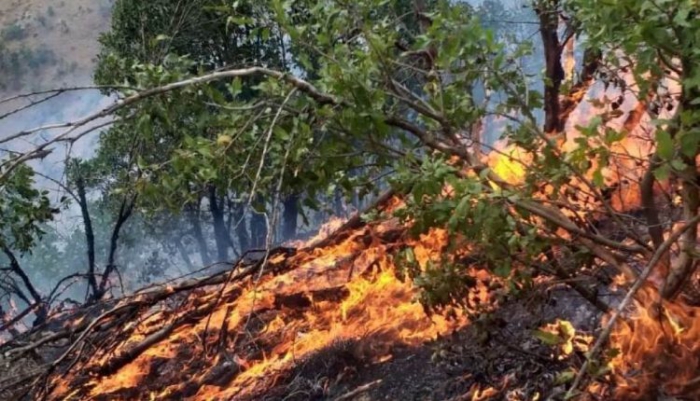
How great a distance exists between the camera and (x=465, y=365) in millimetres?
4918

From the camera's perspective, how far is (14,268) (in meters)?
10.3

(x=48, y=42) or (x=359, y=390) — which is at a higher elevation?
(x=48, y=42)

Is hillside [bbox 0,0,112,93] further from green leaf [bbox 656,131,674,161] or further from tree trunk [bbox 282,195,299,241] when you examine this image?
green leaf [bbox 656,131,674,161]

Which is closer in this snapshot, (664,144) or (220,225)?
(664,144)

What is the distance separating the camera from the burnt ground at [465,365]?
13.7 feet

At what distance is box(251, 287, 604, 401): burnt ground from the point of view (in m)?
4.16

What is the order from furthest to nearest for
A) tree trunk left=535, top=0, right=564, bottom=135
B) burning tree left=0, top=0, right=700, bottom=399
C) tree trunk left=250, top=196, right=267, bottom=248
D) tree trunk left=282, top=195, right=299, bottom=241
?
tree trunk left=250, top=196, right=267, bottom=248
tree trunk left=282, top=195, right=299, bottom=241
tree trunk left=535, top=0, right=564, bottom=135
burning tree left=0, top=0, right=700, bottom=399

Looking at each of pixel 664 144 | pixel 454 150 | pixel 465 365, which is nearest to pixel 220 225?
pixel 465 365

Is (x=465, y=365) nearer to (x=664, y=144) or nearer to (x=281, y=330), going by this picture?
(x=281, y=330)

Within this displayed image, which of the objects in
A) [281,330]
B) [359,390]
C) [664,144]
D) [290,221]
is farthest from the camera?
[290,221]

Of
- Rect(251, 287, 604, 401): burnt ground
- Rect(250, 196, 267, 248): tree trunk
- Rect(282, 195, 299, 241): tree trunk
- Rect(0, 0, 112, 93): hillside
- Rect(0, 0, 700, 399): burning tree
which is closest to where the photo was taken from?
Rect(0, 0, 700, 399): burning tree

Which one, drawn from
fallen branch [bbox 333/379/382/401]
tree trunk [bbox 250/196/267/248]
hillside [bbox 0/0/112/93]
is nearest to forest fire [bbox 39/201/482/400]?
fallen branch [bbox 333/379/382/401]

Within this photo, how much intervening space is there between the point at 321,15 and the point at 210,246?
25.8 metres

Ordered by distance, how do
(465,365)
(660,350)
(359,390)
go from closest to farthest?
1. (660,350)
2. (465,365)
3. (359,390)
